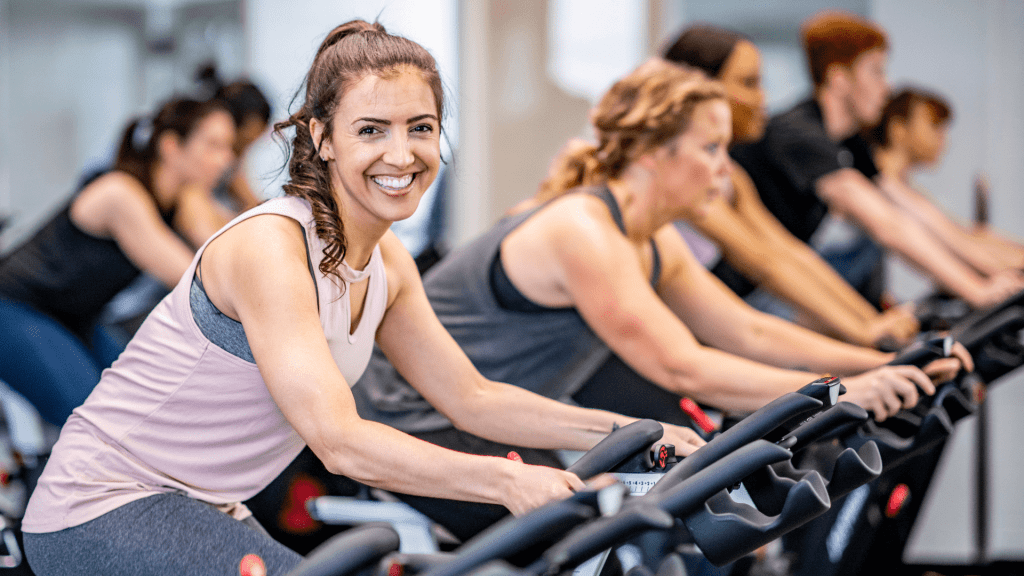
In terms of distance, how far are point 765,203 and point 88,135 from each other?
170 inches

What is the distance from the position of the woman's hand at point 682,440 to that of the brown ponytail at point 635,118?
75cm

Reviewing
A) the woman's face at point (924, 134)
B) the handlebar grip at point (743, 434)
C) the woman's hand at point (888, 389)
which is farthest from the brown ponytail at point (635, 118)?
the woman's face at point (924, 134)

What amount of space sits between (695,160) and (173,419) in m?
1.14

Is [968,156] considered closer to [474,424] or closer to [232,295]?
[474,424]

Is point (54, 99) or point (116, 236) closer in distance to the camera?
point (116, 236)

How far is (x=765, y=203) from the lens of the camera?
322 cm

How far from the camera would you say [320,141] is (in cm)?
134

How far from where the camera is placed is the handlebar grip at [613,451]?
46.9 inches

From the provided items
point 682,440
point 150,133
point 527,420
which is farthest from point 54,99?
point 682,440

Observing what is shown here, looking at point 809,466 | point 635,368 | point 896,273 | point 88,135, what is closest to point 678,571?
point 809,466

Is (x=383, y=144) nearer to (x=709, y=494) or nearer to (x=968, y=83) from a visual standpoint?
(x=709, y=494)

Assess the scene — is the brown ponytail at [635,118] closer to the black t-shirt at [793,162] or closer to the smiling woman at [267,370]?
the smiling woman at [267,370]

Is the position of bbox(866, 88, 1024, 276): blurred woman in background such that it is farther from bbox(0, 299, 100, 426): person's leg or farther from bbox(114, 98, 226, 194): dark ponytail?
bbox(0, 299, 100, 426): person's leg

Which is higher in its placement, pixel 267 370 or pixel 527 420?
pixel 267 370
